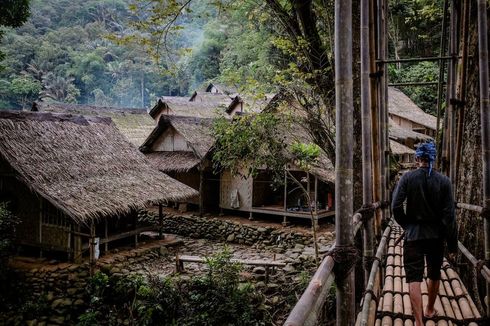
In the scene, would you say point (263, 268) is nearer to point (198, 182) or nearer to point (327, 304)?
point (327, 304)

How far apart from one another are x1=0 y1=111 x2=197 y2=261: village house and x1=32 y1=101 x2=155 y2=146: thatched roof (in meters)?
7.46

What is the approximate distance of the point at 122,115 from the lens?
22547mm

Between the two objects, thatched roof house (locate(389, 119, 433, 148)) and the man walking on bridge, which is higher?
thatched roof house (locate(389, 119, 433, 148))

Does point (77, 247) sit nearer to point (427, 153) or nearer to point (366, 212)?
point (366, 212)

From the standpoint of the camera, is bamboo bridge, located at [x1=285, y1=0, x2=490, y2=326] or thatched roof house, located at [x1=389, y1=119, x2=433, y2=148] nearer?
Answer: bamboo bridge, located at [x1=285, y1=0, x2=490, y2=326]

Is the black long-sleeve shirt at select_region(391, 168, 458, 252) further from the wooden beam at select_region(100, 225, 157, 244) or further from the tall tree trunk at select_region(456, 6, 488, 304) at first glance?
the wooden beam at select_region(100, 225, 157, 244)

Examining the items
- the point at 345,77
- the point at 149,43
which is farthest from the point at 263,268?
the point at 345,77

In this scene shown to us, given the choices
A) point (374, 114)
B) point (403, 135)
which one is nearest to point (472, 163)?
point (374, 114)

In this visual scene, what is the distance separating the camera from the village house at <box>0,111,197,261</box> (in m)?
10.3

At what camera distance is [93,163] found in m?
12.2

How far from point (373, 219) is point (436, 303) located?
36.2 inches

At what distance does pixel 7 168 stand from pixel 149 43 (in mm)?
6609

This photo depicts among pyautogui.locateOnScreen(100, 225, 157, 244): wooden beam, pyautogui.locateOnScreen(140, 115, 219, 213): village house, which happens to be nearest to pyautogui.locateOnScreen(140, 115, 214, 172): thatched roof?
pyautogui.locateOnScreen(140, 115, 219, 213): village house

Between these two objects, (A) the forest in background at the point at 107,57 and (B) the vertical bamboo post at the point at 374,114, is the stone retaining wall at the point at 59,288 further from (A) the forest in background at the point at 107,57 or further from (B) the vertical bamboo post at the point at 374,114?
(A) the forest in background at the point at 107,57
